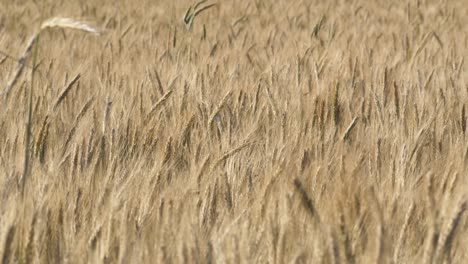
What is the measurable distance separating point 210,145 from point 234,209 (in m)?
0.35

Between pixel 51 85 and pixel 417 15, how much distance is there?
2.96 metres

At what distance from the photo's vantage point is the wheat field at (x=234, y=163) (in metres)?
0.98

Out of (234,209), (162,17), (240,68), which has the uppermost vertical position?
(234,209)

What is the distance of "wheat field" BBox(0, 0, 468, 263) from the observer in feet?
3.20

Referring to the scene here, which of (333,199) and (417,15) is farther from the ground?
(333,199)

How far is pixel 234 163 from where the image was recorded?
54.6 inches

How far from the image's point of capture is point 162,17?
5.29 m

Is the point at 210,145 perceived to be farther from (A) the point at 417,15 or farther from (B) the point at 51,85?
(A) the point at 417,15

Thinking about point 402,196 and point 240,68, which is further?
point 240,68

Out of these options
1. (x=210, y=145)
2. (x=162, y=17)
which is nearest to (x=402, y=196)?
(x=210, y=145)

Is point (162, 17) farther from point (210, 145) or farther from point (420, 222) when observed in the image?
point (420, 222)

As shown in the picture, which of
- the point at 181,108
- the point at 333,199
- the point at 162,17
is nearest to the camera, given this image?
the point at 333,199

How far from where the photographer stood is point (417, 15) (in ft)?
15.6

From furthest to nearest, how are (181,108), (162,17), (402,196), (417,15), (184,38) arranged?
1. (162,17)
2. (417,15)
3. (184,38)
4. (181,108)
5. (402,196)
